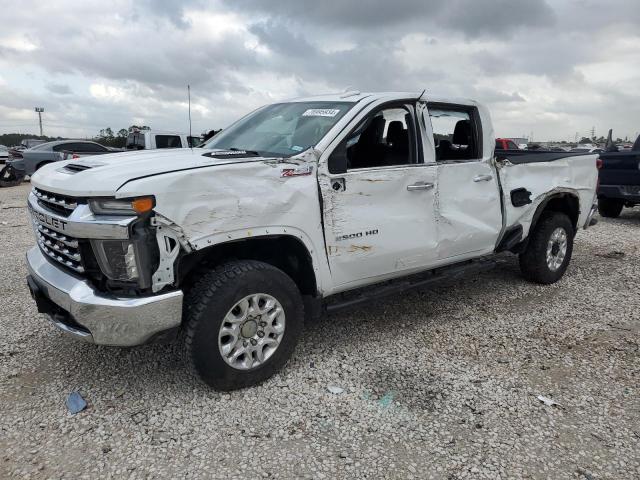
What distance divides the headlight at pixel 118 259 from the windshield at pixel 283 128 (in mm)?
1271

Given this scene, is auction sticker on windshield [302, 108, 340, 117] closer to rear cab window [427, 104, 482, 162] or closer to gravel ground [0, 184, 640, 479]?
rear cab window [427, 104, 482, 162]

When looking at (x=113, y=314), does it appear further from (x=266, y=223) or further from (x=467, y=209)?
(x=467, y=209)

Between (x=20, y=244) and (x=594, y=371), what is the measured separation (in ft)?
25.1

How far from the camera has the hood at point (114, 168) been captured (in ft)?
9.29

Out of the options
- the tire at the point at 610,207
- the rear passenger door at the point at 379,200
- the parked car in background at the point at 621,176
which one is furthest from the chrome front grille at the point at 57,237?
the tire at the point at 610,207

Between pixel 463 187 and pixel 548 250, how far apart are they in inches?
70.2

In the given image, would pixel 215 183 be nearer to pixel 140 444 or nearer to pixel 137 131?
pixel 140 444

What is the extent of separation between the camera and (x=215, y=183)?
9.83 feet

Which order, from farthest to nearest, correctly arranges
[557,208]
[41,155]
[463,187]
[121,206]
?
[41,155] → [557,208] → [463,187] → [121,206]

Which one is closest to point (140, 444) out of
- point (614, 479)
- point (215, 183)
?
point (215, 183)

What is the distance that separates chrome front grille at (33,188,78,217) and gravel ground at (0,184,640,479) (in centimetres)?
120

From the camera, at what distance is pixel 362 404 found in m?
3.22

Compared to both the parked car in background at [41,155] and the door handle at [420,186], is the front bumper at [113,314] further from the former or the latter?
the parked car in background at [41,155]

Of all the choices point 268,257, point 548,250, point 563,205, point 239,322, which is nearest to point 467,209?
point 548,250
